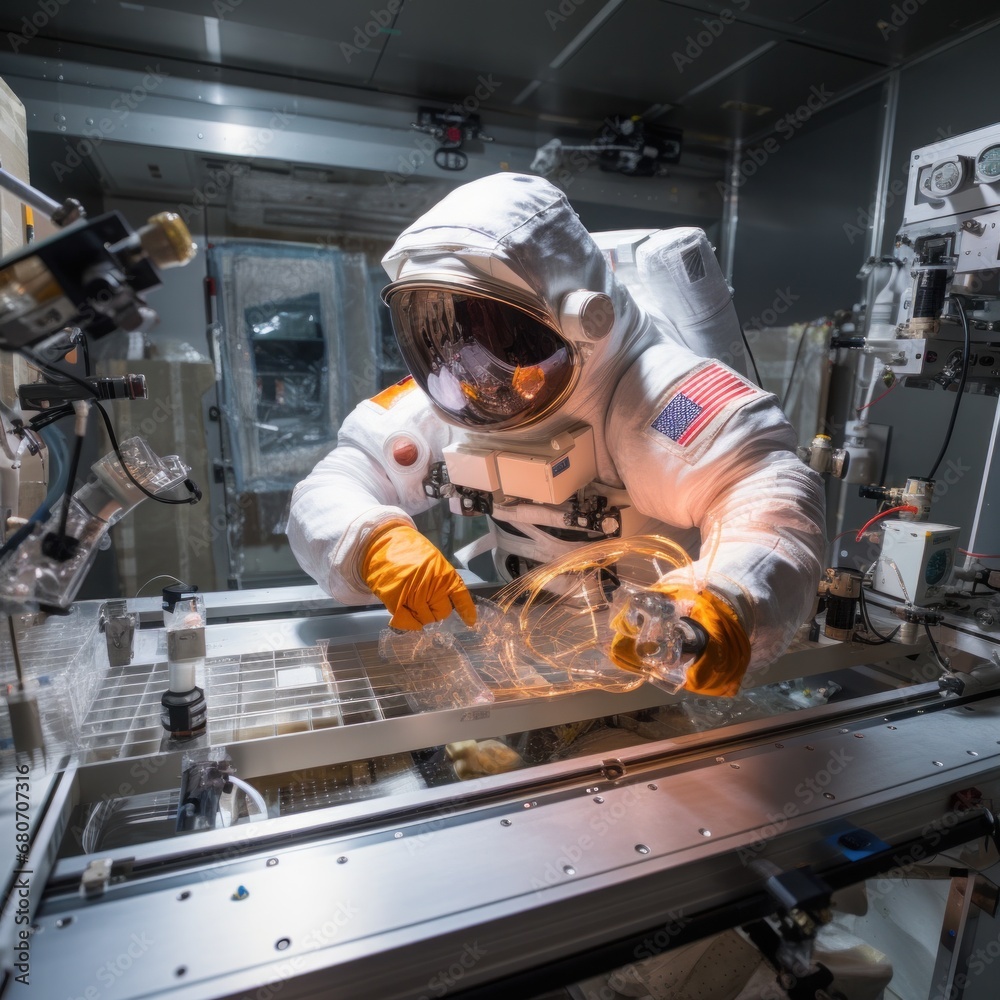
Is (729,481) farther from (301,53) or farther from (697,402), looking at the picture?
(301,53)

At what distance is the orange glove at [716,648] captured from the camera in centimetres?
110

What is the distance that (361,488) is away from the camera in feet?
6.02

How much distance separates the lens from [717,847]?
916 millimetres

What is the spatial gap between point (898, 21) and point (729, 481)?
6.93ft

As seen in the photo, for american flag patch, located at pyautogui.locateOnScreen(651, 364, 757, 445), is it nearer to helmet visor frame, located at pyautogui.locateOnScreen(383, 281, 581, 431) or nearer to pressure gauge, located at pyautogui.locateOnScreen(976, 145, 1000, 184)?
helmet visor frame, located at pyautogui.locateOnScreen(383, 281, 581, 431)

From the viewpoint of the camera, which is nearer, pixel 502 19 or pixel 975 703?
pixel 975 703

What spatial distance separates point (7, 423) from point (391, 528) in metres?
0.79

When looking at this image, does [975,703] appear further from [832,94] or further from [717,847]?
[832,94]

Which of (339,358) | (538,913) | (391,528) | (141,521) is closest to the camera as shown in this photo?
(538,913)

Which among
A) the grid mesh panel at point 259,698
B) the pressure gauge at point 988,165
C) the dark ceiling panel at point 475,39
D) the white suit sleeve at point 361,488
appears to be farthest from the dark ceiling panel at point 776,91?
the grid mesh panel at point 259,698

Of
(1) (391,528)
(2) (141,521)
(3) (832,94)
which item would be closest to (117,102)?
(2) (141,521)

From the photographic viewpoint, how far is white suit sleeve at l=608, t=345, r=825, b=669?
1208 millimetres

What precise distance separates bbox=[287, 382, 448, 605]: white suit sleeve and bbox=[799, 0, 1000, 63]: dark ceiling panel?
1997 mm

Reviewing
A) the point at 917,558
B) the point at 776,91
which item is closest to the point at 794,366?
the point at 776,91
